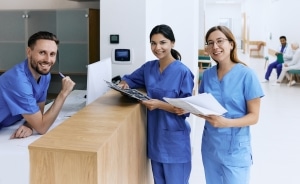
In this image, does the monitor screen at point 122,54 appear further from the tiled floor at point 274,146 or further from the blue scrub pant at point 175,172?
the tiled floor at point 274,146

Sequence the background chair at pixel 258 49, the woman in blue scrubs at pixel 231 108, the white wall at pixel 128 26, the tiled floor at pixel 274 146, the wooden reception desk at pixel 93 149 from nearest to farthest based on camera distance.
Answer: the wooden reception desk at pixel 93 149
the woman in blue scrubs at pixel 231 108
the white wall at pixel 128 26
the tiled floor at pixel 274 146
the background chair at pixel 258 49

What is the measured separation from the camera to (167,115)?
6.50 ft

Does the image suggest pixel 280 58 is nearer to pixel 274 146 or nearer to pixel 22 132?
pixel 274 146

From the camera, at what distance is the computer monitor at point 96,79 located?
6.54 feet

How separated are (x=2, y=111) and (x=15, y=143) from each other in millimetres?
258

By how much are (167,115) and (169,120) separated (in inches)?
1.4

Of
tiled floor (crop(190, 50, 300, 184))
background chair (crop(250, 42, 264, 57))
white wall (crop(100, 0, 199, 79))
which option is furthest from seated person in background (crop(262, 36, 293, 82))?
white wall (crop(100, 0, 199, 79))

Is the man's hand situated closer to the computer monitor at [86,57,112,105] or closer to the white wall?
the computer monitor at [86,57,112,105]

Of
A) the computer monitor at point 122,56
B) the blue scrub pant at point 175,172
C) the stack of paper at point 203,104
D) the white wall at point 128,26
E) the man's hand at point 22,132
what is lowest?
the blue scrub pant at point 175,172

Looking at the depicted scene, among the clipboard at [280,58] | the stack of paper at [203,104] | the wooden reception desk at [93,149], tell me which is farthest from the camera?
the clipboard at [280,58]

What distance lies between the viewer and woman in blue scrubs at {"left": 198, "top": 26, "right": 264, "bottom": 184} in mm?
1690

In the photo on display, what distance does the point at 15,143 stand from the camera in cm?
178

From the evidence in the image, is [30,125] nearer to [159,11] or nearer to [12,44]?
[159,11]

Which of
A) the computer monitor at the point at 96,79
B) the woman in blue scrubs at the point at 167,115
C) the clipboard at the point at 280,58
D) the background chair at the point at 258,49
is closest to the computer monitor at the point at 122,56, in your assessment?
the computer monitor at the point at 96,79
